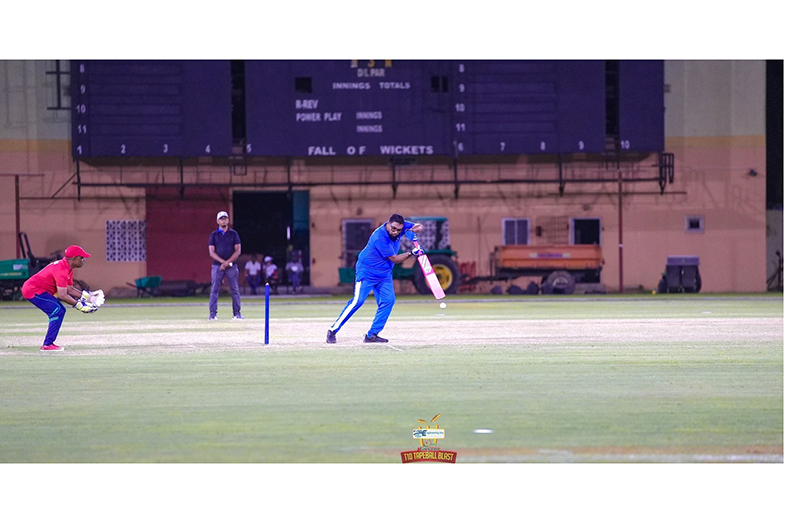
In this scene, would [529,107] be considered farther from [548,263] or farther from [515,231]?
[515,231]

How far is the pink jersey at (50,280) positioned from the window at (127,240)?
2180cm

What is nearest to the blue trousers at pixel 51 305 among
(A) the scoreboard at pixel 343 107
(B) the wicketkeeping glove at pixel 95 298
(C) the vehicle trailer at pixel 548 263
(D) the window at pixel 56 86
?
(B) the wicketkeeping glove at pixel 95 298

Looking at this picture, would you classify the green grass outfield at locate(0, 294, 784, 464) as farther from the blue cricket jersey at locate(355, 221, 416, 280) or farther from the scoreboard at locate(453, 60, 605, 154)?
the scoreboard at locate(453, 60, 605, 154)

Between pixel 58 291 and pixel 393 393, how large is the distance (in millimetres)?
5761

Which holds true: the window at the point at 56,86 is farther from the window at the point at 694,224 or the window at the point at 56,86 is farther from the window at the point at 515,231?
the window at the point at 694,224

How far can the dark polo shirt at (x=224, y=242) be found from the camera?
19656mm

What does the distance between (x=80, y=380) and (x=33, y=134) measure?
25460 mm

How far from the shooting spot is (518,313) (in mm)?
22797

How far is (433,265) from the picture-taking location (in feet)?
104

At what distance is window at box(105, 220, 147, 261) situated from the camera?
1389 inches

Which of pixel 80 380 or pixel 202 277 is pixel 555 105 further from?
pixel 80 380

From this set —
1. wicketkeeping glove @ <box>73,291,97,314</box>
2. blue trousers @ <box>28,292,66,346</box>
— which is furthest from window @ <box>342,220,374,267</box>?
blue trousers @ <box>28,292,66,346</box>

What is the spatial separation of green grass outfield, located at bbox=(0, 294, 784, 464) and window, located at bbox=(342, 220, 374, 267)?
55.2 ft

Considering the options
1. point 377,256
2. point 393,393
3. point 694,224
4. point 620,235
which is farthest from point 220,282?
point 694,224
